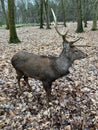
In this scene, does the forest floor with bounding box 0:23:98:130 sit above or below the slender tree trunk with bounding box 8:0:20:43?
below

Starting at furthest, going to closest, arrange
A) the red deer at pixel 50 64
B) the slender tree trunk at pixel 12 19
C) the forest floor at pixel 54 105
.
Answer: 1. the slender tree trunk at pixel 12 19
2. the red deer at pixel 50 64
3. the forest floor at pixel 54 105

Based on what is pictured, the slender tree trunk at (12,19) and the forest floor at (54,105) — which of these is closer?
the forest floor at (54,105)

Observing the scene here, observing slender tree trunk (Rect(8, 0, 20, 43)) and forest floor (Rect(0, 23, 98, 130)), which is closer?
forest floor (Rect(0, 23, 98, 130))

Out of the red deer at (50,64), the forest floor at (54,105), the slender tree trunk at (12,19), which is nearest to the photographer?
the forest floor at (54,105)

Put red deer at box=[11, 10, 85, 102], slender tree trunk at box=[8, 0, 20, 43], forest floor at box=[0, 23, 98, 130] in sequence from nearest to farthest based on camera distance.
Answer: forest floor at box=[0, 23, 98, 130] → red deer at box=[11, 10, 85, 102] → slender tree trunk at box=[8, 0, 20, 43]

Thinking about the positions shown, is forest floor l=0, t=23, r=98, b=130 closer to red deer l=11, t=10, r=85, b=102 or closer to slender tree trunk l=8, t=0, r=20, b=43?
red deer l=11, t=10, r=85, b=102

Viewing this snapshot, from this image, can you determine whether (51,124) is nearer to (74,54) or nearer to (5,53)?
(74,54)

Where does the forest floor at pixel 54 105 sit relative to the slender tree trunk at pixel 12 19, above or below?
below

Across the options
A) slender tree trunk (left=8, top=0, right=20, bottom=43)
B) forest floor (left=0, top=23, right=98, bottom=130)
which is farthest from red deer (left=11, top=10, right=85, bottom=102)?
slender tree trunk (left=8, top=0, right=20, bottom=43)

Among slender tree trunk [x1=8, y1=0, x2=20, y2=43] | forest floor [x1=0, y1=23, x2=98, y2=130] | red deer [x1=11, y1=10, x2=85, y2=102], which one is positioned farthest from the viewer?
slender tree trunk [x1=8, y1=0, x2=20, y2=43]

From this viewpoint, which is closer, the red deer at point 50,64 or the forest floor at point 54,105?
the forest floor at point 54,105

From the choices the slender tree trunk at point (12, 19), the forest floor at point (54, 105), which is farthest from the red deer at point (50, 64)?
the slender tree trunk at point (12, 19)

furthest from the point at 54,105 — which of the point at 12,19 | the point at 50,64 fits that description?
the point at 12,19

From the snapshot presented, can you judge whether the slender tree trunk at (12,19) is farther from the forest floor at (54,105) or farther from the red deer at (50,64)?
the red deer at (50,64)
